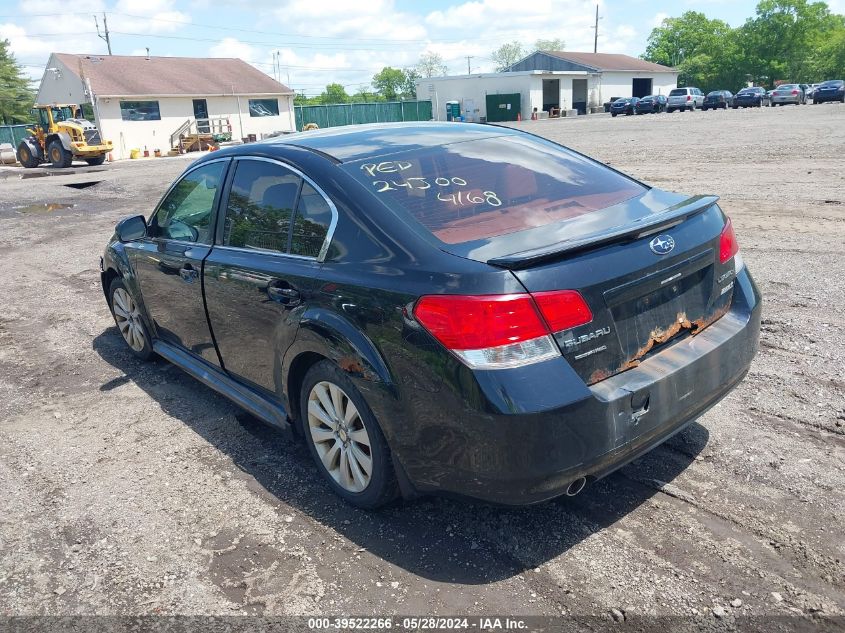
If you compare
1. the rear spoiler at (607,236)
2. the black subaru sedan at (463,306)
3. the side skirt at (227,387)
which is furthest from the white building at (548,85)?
the rear spoiler at (607,236)

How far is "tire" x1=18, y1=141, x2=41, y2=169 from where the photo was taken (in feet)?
102

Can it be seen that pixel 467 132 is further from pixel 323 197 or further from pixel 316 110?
pixel 316 110

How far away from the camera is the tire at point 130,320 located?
5.32 m

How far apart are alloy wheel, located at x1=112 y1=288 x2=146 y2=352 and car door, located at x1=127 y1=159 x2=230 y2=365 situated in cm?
34

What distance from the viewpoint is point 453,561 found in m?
2.93

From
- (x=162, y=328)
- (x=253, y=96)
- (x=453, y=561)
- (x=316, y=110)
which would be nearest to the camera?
(x=453, y=561)

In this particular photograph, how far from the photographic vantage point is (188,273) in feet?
14.0

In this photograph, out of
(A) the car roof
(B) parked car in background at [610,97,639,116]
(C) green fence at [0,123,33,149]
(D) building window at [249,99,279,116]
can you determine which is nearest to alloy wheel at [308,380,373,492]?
(A) the car roof

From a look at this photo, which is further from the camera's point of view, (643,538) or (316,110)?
(316,110)

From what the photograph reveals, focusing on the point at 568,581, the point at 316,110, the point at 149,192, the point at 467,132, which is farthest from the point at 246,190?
the point at 316,110

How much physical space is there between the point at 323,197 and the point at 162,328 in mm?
2275

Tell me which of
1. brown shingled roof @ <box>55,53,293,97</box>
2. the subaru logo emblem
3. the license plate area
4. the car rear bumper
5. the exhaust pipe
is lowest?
the exhaust pipe

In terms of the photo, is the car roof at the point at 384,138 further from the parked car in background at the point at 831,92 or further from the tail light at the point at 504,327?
the parked car in background at the point at 831,92

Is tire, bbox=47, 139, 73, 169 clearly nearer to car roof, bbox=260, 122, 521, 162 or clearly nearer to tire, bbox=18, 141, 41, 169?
tire, bbox=18, 141, 41, 169
